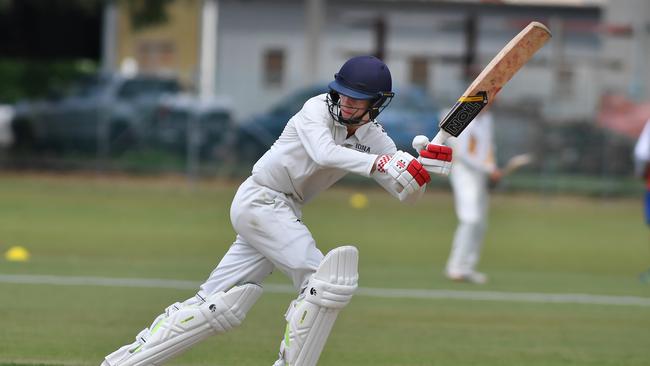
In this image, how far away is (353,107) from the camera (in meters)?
6.27

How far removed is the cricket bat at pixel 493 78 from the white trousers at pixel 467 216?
20.8ft

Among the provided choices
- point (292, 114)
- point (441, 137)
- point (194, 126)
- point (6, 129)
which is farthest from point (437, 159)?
point (6, 129)

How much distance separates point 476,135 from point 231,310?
6.85 meters

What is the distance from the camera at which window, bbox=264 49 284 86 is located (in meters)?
25.8

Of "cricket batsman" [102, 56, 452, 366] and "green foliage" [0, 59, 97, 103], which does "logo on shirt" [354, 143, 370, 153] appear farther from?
"green foliage" [0, 59, 97, 103]

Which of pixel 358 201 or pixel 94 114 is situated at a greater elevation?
pixel 94 114

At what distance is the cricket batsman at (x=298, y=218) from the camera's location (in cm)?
598

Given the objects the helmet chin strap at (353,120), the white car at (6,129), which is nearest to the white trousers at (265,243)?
the helmet chin strap at (353,120)

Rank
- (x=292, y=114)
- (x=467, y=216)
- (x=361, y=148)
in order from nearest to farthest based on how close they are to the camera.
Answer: (x=361, y=148) → (x=467, y=216) → (x=292, y=114)

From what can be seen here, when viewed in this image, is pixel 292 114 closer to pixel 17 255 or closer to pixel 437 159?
pixel 17 255

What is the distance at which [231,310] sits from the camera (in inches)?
247

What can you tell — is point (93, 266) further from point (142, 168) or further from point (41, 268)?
point (142, 168)

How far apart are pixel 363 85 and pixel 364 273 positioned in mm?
7188

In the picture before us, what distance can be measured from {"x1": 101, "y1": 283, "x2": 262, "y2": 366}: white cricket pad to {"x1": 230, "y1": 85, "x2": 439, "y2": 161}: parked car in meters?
Result: 17.3
